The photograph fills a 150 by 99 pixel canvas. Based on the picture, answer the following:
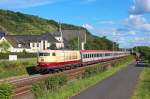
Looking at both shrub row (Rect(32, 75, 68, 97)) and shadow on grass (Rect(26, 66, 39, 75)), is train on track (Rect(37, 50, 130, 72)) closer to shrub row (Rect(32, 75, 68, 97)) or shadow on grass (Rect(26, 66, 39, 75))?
shadow on grass (Rect(26, 66, 39, 75))

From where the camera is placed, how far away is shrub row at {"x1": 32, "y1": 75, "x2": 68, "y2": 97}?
24.8 metres

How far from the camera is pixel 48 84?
27.6 m

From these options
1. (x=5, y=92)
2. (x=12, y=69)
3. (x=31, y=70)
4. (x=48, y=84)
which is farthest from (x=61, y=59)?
(x=5, y=92)

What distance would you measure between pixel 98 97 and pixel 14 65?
31.4 m

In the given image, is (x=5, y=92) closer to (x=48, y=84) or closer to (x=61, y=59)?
A: (x=48, y=84)

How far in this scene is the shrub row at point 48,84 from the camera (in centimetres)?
2478

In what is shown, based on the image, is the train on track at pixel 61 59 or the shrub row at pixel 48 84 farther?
the train on track at pixel 61 59

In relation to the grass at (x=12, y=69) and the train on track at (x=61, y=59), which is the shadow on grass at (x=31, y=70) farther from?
the train on track at (x=61, y=59)

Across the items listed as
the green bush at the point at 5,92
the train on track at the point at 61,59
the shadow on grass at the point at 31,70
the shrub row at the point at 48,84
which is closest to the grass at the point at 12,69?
the shadow on grass at the point at 31,70

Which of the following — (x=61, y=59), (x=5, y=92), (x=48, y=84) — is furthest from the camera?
(x=61, y=59)

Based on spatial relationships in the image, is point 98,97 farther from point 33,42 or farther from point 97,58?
point 33,42

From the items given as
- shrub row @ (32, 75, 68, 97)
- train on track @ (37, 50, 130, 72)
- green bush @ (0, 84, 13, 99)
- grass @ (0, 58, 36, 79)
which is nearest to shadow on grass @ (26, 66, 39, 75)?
grass @ (0, 58, 36, 79)

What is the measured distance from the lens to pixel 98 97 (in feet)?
82.5

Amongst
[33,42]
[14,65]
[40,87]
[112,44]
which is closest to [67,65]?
[14,65]
